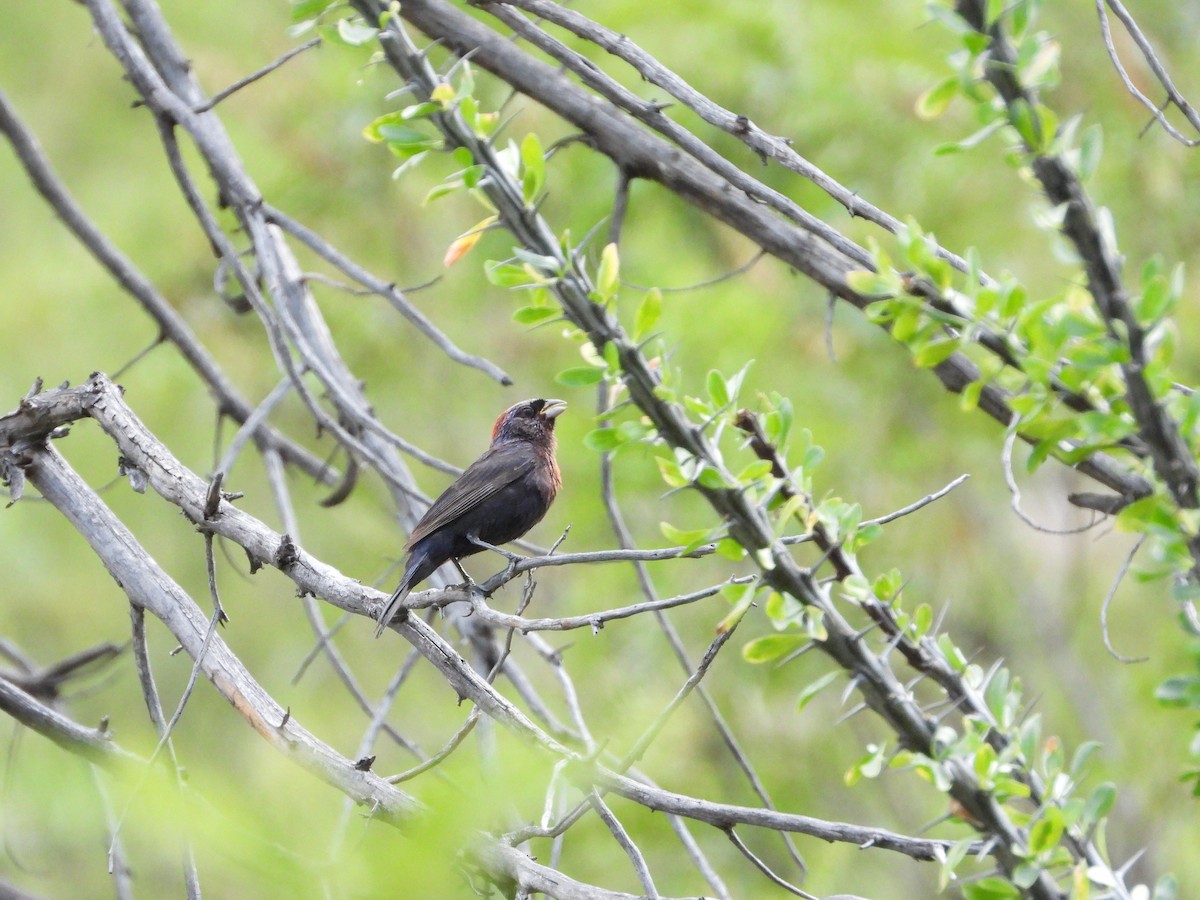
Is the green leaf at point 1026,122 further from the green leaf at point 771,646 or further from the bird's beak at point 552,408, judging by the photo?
the bird's beak at point 552,408

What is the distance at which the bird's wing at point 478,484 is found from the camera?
15.5 feet

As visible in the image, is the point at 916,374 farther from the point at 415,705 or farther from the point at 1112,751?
the point at 415,705

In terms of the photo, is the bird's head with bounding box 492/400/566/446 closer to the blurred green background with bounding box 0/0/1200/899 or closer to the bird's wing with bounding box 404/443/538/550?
the bird's wing with bounding box 404/443/538/550

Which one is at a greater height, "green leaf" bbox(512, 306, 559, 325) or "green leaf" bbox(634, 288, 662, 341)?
"green leaf" bbox(512, 306, 559, 325)

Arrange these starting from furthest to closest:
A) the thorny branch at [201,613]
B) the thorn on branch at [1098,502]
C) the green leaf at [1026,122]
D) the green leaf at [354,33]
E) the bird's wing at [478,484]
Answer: the bird's wing at [478,484]
the thorn on branch at [1098,502]
the thorny branch at [201,613]
the green leaf at [354,33]
the green leaf at [1026,122]

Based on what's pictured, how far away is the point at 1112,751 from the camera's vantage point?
8109mm

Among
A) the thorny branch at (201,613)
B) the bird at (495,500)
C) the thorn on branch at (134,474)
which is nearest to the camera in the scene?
the thorny branch at (201,613)

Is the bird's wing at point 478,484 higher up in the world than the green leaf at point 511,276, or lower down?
higher up

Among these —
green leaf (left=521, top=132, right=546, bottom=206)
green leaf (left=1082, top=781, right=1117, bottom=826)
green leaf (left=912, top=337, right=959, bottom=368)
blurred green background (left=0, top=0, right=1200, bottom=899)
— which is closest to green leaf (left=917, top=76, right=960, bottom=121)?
green leaf (left=912, top=337, right=959, bottom=368)

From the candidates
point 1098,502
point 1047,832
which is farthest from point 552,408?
point 1047,832

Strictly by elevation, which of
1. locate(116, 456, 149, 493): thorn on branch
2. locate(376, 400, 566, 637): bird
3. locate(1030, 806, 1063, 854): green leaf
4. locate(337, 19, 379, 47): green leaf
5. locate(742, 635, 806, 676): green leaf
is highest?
locate(376, 400, 566, 637): bird

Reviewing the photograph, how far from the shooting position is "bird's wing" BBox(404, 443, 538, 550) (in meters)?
4.72

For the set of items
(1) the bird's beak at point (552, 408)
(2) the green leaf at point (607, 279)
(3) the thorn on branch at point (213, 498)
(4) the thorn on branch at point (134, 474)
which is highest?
(1) the bird's beak at point (552, 408)

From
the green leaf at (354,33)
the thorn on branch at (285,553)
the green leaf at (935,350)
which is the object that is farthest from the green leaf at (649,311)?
the thorn on branch at (285,553)
